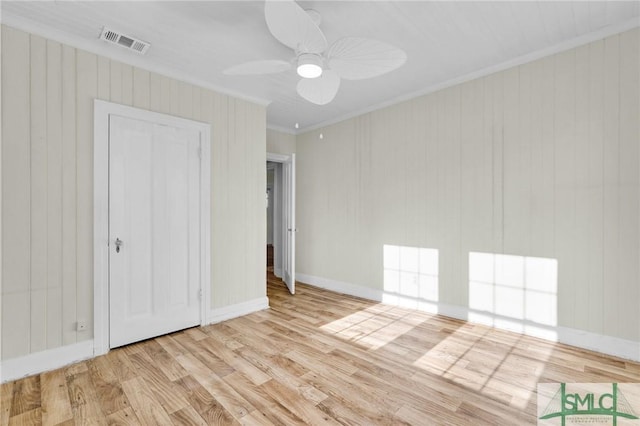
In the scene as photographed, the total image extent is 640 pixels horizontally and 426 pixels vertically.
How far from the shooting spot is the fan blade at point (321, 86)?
7.72 feet

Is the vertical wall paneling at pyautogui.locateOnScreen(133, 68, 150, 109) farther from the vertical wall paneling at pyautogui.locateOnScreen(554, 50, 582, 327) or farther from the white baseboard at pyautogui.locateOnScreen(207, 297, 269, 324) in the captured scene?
the vertical wall paneling at pyautogui.locateOnScreen(554, 50, 582, 327)

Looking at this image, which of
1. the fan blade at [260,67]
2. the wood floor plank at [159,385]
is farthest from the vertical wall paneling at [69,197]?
the fan blade at [260,67]

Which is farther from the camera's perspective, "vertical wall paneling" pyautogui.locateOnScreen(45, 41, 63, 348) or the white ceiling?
"vertical wall paneling" pyautogui.locateOnScreen(45, 41, 63, 348)

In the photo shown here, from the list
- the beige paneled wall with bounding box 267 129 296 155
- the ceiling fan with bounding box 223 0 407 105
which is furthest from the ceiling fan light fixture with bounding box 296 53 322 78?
the beige paneled wall with bounding box 267 129 296 155

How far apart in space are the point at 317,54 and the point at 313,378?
2.31 metres

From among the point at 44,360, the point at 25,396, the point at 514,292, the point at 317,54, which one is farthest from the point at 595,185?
the point at 44,360

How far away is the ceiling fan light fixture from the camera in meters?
2.01

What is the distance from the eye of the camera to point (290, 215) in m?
4.75

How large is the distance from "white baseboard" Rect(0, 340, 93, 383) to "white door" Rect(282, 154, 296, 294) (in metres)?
2.60

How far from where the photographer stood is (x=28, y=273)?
2.39 meters

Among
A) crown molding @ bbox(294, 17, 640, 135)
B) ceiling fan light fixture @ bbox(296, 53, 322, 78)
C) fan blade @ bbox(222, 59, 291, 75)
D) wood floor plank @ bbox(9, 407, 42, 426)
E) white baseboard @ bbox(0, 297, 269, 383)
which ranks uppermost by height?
crown molding @ bbox(294, 17, 640, 135)

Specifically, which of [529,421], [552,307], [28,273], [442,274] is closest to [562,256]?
[552,307]

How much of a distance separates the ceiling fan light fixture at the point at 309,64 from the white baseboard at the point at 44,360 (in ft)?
9.45

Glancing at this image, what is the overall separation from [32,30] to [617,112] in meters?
4.83
